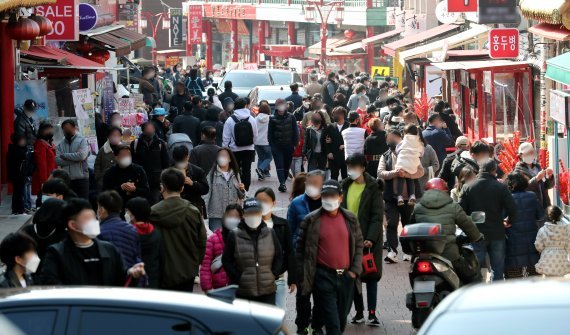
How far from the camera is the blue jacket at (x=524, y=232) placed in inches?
502

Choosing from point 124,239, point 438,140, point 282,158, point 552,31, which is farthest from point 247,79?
point 124,239

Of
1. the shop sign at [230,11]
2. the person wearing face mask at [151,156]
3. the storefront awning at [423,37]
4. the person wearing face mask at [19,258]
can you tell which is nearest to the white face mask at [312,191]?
the person wearing face mask at [19,258]

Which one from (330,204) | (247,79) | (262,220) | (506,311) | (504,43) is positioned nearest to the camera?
(506,311)

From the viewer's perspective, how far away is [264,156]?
930 inches

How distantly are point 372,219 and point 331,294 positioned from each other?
1449 mm

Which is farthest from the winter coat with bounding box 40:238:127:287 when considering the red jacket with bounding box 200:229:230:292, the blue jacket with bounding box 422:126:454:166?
the blue jacket with bounding box 422:126:454:166

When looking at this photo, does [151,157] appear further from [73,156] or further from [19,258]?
[19,258]

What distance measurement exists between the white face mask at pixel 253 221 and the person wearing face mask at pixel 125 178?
3815 mm

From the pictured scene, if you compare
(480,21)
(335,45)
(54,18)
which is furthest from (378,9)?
(54,18)

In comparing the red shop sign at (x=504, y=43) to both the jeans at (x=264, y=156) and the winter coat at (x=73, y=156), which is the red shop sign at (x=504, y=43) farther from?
the winter coat at (x=73, y=156)

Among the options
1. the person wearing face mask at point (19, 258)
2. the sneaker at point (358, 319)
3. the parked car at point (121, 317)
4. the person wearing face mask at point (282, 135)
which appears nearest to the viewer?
the parked car at point (121, 317)

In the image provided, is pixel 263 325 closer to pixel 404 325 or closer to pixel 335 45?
pixel 404 325

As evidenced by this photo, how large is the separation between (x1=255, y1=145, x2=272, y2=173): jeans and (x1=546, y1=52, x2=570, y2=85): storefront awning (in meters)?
8.18

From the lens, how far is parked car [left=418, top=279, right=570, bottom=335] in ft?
17.9
